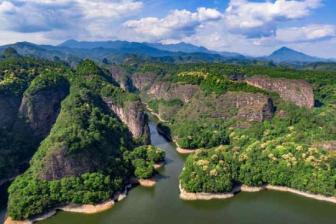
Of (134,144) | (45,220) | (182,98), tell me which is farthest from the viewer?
(182,98)

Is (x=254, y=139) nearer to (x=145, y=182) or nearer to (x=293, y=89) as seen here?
(x=293, y=89)

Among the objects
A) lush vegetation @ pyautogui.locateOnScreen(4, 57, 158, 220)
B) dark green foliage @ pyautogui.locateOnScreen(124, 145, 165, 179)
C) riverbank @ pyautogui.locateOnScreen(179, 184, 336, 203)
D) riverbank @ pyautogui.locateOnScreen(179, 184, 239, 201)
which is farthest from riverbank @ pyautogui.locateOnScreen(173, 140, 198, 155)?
riverbank @ pyautogui.locateOnScreen(179, 184, 239, 201)

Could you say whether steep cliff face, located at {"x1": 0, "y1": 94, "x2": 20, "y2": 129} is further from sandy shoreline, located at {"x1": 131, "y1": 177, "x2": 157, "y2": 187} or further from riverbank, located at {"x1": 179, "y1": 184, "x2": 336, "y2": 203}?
riverbank, located at {"x1": 179, "y1": 184, "x2": 336, "y2": 203}

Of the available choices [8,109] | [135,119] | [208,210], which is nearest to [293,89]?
[135,119]

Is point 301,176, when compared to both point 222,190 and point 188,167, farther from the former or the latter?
point 188,167

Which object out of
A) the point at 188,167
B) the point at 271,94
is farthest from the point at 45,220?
the point at 271,94
